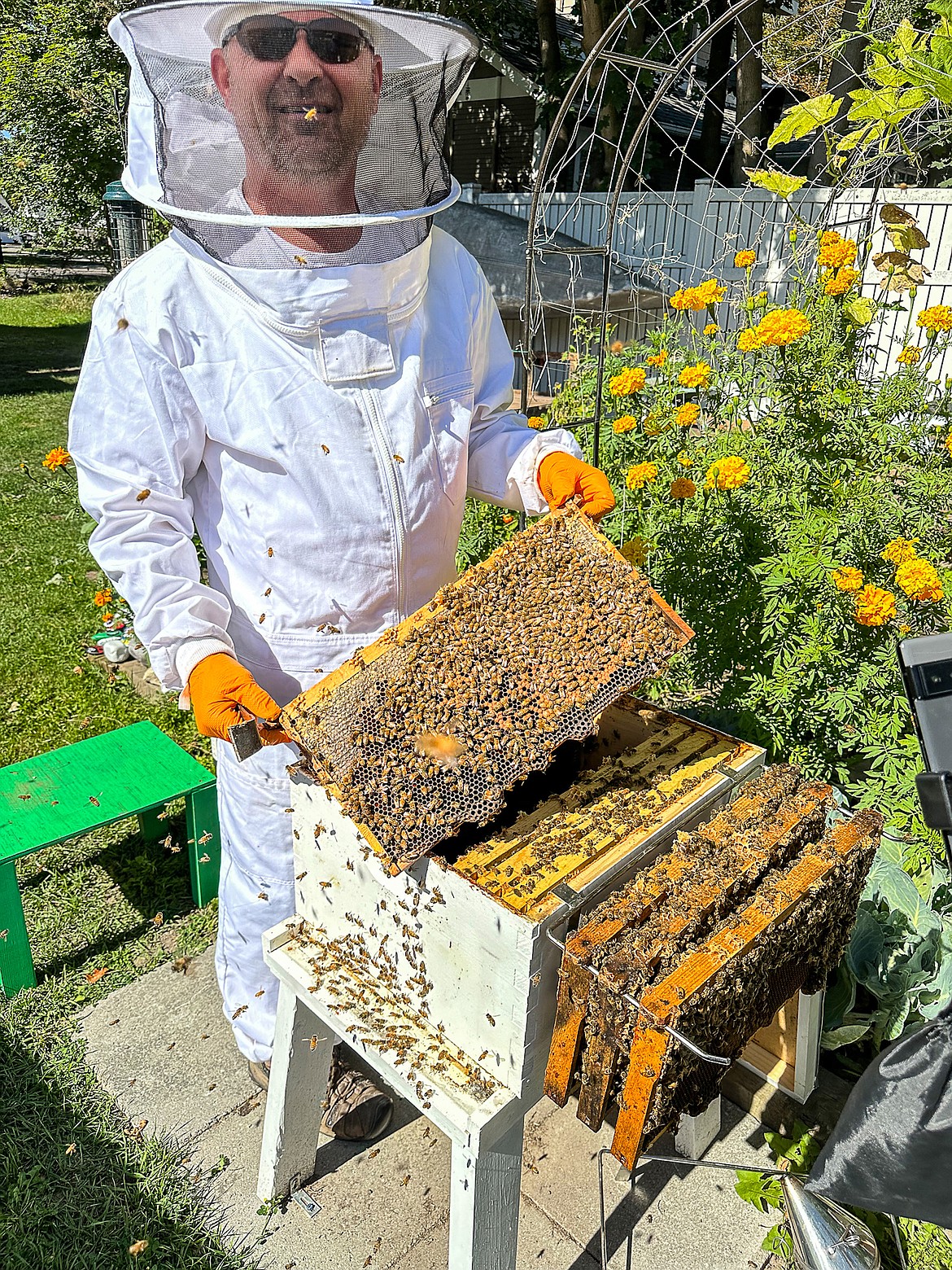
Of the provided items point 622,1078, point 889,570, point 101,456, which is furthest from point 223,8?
point 889,570

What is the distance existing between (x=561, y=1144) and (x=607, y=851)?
4.40 ft

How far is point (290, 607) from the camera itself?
2158 mm

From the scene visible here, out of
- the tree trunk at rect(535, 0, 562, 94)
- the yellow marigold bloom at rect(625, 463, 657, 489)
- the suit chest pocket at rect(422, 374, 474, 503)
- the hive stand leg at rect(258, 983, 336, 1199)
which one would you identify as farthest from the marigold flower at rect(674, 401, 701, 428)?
the tree trunk at rect(535, 0, 562, 94)

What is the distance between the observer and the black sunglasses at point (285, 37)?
5.88 ft

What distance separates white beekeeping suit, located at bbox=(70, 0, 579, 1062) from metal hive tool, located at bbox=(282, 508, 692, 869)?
1.50ft

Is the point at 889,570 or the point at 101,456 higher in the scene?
the point at 101,456

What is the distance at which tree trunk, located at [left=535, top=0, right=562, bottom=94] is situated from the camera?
38.2 feet

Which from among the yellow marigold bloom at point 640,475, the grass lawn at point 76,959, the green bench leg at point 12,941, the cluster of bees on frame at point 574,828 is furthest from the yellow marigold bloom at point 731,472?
the green bench leg at point 12,941

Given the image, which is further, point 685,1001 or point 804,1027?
point 804,1027

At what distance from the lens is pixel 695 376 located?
3.19 meters

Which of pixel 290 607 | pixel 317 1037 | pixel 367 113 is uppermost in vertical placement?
pixel 367 113

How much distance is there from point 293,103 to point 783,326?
1651 mm

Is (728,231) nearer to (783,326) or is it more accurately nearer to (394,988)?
(783,326)

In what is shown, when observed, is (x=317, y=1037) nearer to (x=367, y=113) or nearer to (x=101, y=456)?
(x=101, y=456)
